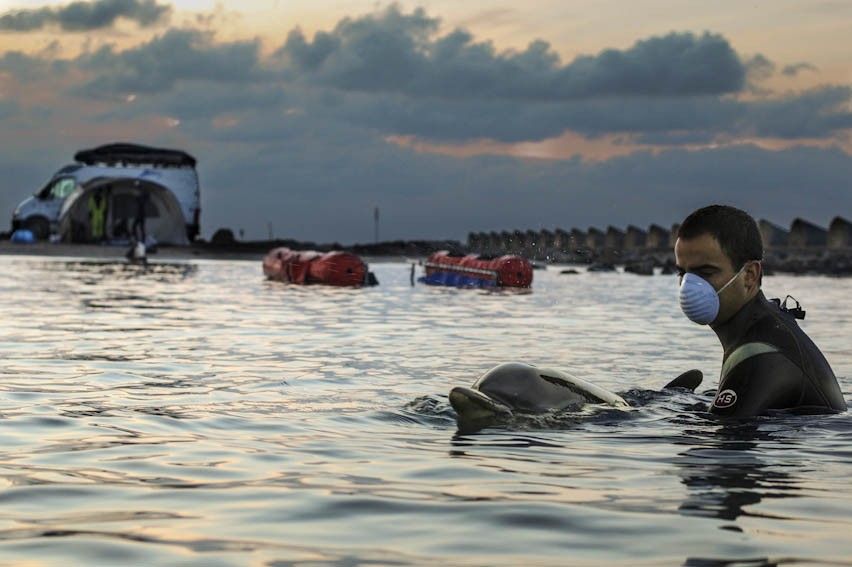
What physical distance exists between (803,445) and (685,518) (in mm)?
2485

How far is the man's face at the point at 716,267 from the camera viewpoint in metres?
7.71

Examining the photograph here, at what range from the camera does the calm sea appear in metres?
5.03

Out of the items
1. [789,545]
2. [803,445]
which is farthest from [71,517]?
[803,445]

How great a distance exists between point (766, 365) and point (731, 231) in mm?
849

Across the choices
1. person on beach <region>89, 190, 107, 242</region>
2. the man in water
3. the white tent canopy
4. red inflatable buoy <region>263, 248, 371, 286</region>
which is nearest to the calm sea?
the man in water

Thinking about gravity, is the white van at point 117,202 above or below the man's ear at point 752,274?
above

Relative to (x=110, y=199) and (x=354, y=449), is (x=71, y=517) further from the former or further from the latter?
(x=110, y=199)

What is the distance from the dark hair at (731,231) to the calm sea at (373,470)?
108 cm

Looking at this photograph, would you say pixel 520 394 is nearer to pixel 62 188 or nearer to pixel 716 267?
pixel 716 267

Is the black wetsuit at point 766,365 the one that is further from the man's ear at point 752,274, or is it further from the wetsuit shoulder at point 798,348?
the man's ear at point 752,274

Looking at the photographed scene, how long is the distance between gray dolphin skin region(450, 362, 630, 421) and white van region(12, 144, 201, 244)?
10523 cm

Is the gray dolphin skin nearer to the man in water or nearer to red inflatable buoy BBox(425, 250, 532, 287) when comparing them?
the man in water

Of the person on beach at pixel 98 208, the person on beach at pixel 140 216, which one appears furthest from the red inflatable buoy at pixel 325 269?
the person on beach at pixel 98 208

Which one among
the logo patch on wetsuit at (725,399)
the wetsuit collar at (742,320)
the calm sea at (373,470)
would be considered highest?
the wetsuit collar at (742,320)
